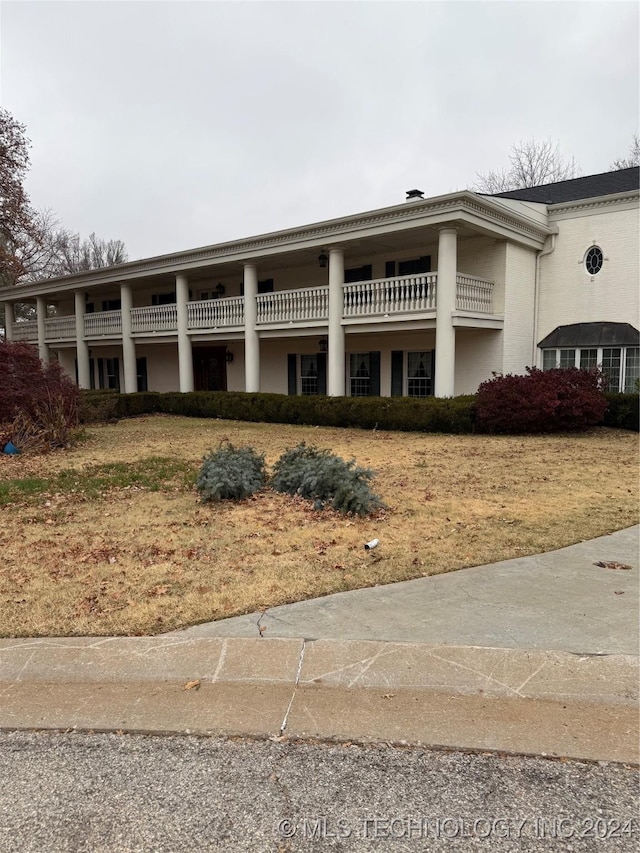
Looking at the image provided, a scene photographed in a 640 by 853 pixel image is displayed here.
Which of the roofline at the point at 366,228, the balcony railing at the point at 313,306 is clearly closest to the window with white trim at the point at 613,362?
the balcony railing at the point at 313,306

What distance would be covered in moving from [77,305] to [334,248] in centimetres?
1582

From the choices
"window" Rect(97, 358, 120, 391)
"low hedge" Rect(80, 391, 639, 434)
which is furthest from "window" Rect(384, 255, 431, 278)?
"window" Rect(97, 358, 120, 391)

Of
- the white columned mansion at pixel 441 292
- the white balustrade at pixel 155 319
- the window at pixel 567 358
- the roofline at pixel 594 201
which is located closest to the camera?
the white columned mansion at pixel 441 292

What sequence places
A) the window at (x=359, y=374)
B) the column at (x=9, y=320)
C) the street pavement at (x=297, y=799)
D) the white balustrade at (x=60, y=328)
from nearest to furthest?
the street pavement at (x=297, y=799)
the window at (x=359, y=374)
the white balustrade at (x=60, y=328)
the column at (x=9, y=320)

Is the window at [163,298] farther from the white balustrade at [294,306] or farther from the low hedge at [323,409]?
the white balustrade at [294,306]

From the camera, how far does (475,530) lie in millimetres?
6188

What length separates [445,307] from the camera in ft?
51.0

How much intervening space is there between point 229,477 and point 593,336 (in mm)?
13279

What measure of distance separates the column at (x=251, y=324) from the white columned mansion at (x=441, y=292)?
0.05 meters

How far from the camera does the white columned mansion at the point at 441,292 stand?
52.9 feet

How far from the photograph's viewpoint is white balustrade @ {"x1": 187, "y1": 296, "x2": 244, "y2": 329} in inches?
855

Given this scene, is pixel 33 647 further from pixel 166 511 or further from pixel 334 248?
pixel 334 248

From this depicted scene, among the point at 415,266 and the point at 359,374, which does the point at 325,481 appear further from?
the point at 359,374

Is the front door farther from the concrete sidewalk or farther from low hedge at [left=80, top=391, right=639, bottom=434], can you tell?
the concrete sidewalk
